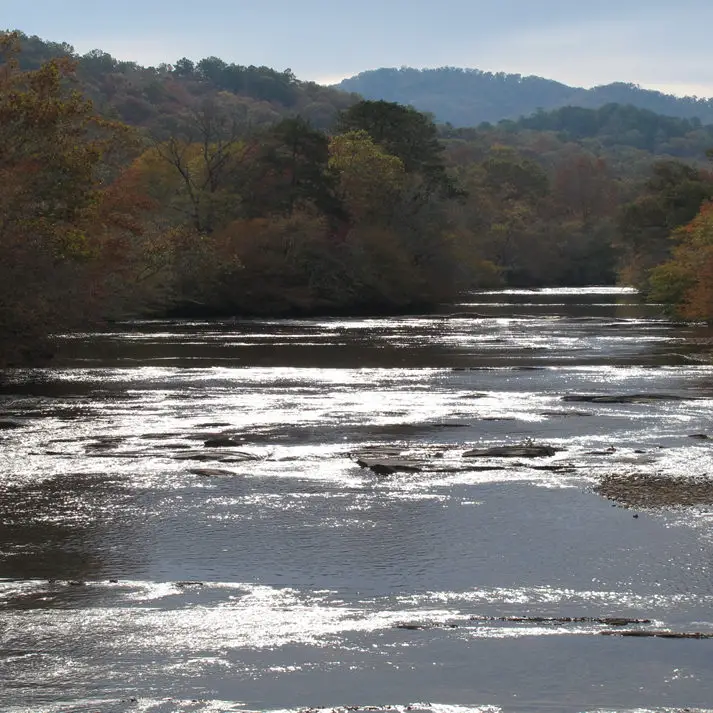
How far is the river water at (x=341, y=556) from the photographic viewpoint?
961cm

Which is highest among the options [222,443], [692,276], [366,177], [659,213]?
[366,177]

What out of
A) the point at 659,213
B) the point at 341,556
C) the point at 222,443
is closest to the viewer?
the point at 341,556

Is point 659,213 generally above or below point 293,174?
below

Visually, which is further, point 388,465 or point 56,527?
point 388,465

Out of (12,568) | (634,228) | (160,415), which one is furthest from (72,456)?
(634,228)

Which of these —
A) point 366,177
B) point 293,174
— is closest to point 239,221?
point 293,174

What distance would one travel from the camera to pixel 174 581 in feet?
40.8

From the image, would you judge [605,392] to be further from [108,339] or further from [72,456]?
[108,339]

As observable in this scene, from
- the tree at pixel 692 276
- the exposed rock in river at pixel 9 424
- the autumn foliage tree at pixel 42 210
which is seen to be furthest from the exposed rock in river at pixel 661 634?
the tree at pixel 692 276

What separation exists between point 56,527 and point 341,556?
11.5 feet

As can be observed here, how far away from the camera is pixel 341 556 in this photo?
13.5 m

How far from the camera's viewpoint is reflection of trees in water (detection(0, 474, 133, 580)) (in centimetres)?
1292

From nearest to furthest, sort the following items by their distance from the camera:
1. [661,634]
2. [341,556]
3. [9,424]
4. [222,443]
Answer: [661,634], [341,556], [222,443], [9,424]

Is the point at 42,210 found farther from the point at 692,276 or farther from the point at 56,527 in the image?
the point at 692,276
